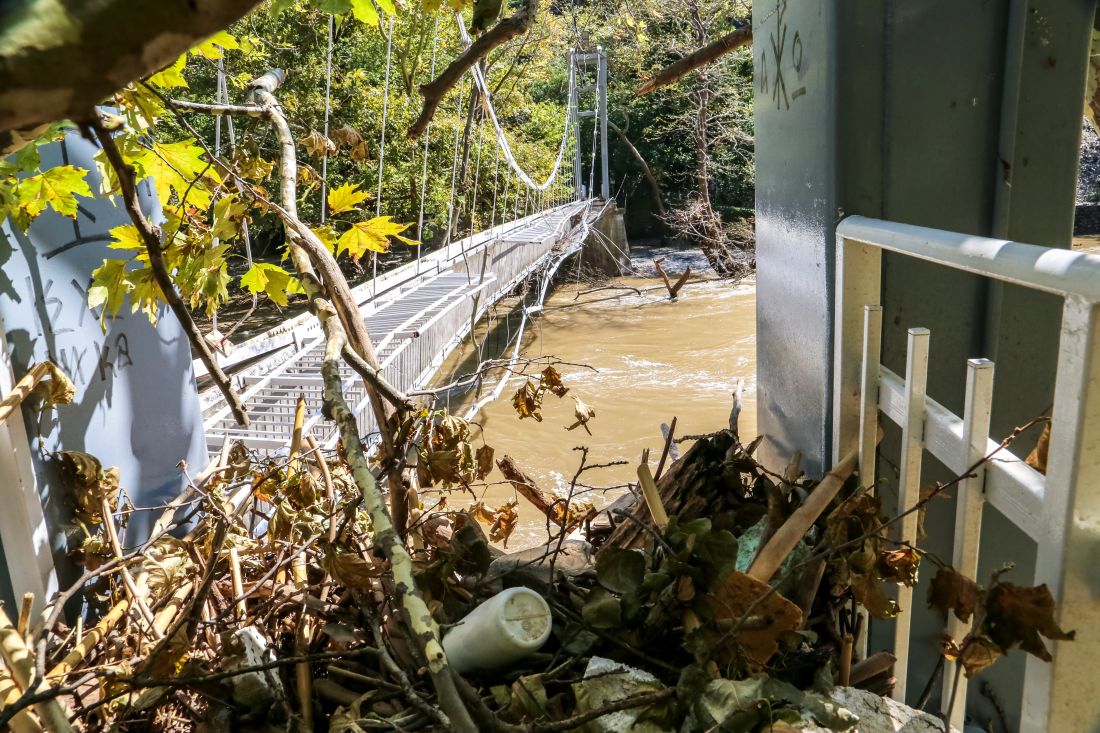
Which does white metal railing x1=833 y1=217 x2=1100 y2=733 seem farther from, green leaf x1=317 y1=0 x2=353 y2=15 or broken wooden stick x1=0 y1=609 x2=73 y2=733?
broken wooden stick x1=0 y1=609 x2=73 y2=733

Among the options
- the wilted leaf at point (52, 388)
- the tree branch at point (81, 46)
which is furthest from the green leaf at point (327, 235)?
the tree branch at point (81, 46)

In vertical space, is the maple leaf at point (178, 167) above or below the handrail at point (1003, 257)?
above

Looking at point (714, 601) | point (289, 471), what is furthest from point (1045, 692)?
point (289, 471)

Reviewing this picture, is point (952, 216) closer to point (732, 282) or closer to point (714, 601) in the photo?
point (714, 601)

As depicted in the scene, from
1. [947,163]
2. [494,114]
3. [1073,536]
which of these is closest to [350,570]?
[1073,536]

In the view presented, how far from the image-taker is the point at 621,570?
3.49 feet

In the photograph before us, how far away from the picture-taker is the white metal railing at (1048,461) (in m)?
0.65

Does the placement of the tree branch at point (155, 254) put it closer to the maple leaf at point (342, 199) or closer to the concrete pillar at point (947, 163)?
the maple leaf at point (342, 199)

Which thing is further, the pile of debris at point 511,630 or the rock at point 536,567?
the rock at point 536,567

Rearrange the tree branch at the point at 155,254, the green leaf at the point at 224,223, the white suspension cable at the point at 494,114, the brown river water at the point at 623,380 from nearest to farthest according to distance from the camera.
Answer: the tree branch at the point at 155,254 → the green leaf at the point at 224,223 → the white suspension cable at the point at 494,114 → the brown river water at the point at 623,380

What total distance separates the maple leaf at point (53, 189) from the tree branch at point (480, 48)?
579 mm

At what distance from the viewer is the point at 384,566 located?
3.84 feet

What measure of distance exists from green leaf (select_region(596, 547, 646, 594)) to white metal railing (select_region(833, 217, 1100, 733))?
1.10 feet

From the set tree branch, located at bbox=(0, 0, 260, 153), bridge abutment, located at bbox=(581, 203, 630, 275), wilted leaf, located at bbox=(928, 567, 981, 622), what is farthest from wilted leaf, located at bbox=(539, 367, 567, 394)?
bridge abutment, located at bbox=(581, 203, 630, 275)
